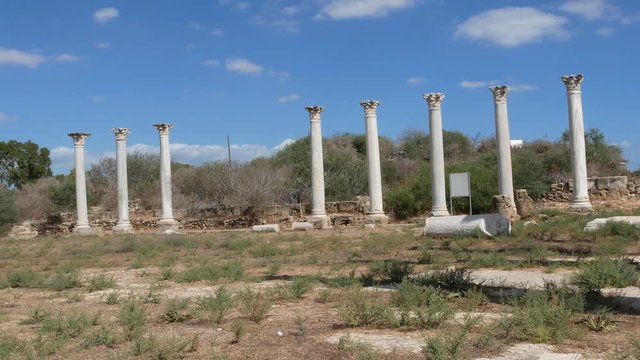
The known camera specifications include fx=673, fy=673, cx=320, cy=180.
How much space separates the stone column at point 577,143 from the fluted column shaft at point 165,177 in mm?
18697

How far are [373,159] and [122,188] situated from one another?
12.9m

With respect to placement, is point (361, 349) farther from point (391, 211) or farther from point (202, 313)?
point (391, 211)

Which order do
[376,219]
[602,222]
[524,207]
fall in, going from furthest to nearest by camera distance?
1. [376,219]
2. [524,207]
3. [602,222]

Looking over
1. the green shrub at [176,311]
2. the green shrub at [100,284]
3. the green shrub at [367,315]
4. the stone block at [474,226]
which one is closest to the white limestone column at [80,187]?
the stone block at [474,226]

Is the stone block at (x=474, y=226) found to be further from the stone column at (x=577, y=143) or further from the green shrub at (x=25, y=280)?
the green shrub at (x=25, y=280)

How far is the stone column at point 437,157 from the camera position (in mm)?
27438

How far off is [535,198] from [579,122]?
8.67 m

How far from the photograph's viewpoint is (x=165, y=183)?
110ft

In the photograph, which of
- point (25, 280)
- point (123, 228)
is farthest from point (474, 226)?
point (123, 228)

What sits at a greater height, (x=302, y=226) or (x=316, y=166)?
(x=316, y=166)

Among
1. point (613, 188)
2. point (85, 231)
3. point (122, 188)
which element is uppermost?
point (122, 188)

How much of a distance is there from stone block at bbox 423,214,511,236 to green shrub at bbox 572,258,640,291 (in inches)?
335

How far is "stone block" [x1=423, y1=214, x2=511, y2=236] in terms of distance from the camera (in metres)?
18.3

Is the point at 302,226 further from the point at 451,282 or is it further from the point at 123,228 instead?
the point at 451,282
